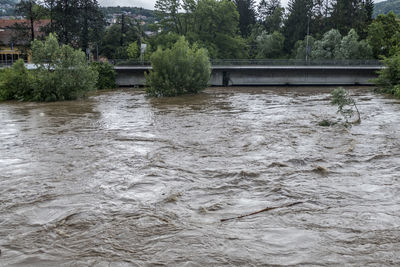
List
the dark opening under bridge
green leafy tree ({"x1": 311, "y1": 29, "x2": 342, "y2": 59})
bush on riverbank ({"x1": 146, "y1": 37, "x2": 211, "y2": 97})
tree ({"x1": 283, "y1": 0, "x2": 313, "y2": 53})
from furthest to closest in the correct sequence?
1. tree ({"x1": 283, "y1": 0, "x2": 313, "y2": 53})
2. green leafy tree ({"x1": 311, "y1": 29, "x2": 342, "y2": 59})
3. the dark opening under bridge
4. bush on riverbank ({"x1": 146, "y1": 37, "x2": 211, "y2": 97})

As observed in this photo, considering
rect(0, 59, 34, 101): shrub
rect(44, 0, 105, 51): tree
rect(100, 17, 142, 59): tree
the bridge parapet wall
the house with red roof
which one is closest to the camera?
rect(0, 59, 34, 101): shrub

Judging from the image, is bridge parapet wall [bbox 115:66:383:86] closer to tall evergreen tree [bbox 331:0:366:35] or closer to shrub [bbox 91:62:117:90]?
shrub [bbox 91:62:117:90]

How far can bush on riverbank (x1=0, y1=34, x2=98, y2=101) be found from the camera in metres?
37.8

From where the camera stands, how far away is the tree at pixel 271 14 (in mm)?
106375

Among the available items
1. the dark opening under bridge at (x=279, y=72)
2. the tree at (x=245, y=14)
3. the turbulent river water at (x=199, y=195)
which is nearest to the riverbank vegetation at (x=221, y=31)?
the tree at (x=245, y=14)

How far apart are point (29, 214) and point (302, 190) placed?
7.29 metres

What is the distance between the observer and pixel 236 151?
17.2 meters

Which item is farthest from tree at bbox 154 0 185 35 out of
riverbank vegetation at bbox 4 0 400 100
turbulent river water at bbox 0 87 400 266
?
turbulent river water at bbox 0 87 400 266

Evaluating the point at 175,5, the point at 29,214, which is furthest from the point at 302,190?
the point at 175,5

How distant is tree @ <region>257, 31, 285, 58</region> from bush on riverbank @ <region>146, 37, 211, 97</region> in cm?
4836

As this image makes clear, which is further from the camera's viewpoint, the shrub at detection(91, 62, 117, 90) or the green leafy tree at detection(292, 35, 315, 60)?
the green leafy tree at detection(292, 35, 315, 60)

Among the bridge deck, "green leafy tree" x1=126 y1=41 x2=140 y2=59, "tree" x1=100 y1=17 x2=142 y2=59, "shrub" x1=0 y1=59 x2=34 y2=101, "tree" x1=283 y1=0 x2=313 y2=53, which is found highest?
"tree" x1=283 y1=0 x2=313 y2=53

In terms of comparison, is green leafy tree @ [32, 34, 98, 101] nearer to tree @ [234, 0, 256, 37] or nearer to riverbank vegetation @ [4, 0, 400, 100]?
riverbank vegetation @ [4, 0, 400, 100]

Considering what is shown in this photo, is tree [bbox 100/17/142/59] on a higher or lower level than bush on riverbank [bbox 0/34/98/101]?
higher
